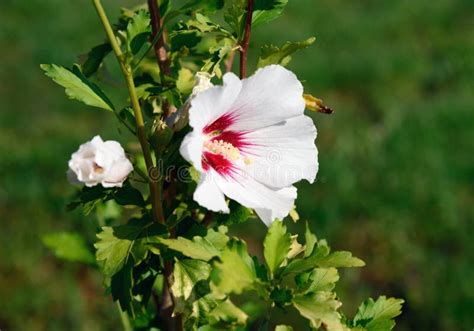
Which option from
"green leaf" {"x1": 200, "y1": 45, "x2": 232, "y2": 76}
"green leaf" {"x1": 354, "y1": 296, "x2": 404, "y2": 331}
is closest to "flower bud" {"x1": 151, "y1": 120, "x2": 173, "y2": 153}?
"green leaf" {"x1": 200, "y1": 45, "x2": 232, "y2": 76}

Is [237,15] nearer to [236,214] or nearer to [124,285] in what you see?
[236,214]

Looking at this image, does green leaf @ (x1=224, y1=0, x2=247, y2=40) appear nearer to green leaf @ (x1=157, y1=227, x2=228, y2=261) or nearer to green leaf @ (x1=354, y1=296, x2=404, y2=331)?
green leaf @ (x1=157, y1=227, x2=228, y2=261)

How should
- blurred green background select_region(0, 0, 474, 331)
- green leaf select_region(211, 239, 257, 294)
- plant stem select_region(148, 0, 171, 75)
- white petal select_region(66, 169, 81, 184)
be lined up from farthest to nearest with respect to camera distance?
1. blurred green background select_region(0, 0, 474, 331)
2. plant stem select_region(148, 0, 171, 75)
3. white petal select_region(66, 169, 81, 184)
4. green leaf select_region(211, 239, 257, 294)

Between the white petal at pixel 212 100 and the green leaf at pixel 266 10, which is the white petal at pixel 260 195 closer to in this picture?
the white petal at pixel 212 100

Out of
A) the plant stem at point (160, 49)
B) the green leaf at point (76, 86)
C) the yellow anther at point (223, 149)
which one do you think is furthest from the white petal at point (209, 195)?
the plant stem at point (160, 49)

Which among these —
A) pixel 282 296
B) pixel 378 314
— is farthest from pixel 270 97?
pixel 378 314

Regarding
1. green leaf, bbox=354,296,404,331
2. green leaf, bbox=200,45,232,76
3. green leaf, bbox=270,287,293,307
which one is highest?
green leaf, bbox=200,45,232,76

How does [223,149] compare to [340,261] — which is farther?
[223,149]

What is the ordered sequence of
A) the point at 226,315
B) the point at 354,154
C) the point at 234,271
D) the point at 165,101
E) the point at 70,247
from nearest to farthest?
1. the point at 234,271
2. the point at 226,315
3. the point at 165,101
4. the point at 70,247
5. the point at 354,154
